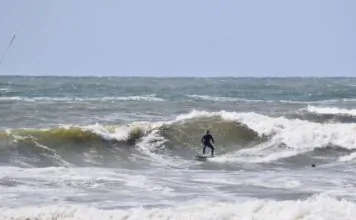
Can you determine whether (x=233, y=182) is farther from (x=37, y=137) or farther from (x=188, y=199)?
(x=37, y=137)

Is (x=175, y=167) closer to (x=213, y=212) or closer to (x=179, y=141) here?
(x=179, y=141)

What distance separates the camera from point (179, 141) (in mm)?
25031

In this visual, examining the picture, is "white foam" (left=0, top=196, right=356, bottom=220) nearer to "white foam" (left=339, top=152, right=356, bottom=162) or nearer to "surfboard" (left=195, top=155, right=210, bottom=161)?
"surfboard" (left=195, top=155, right=210, bottom=161)

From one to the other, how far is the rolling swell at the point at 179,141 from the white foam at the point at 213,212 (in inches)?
297

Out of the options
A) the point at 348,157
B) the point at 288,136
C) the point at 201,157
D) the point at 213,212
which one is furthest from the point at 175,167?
the point at 213,212

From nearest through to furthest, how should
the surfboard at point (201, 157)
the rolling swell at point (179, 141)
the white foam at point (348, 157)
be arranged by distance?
the surfboard at point (201, 157), the rolling swell at point (179, 141), the white foam at point (348, 157)

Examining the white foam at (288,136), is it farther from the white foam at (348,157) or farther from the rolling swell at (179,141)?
the white foam at (348,157)

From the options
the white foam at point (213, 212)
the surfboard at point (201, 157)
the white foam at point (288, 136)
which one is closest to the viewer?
the white foam at point (213, 212)

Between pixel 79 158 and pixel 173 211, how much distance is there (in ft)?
31.8

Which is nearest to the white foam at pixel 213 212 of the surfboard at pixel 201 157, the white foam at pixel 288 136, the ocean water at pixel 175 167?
the ocean water at pixel 175 167

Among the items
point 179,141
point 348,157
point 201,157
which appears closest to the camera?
point 201,157

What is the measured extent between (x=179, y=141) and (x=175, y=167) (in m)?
5.27

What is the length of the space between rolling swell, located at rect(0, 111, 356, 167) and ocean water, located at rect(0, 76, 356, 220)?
0.04m

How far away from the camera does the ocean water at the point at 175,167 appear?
12.3 m
